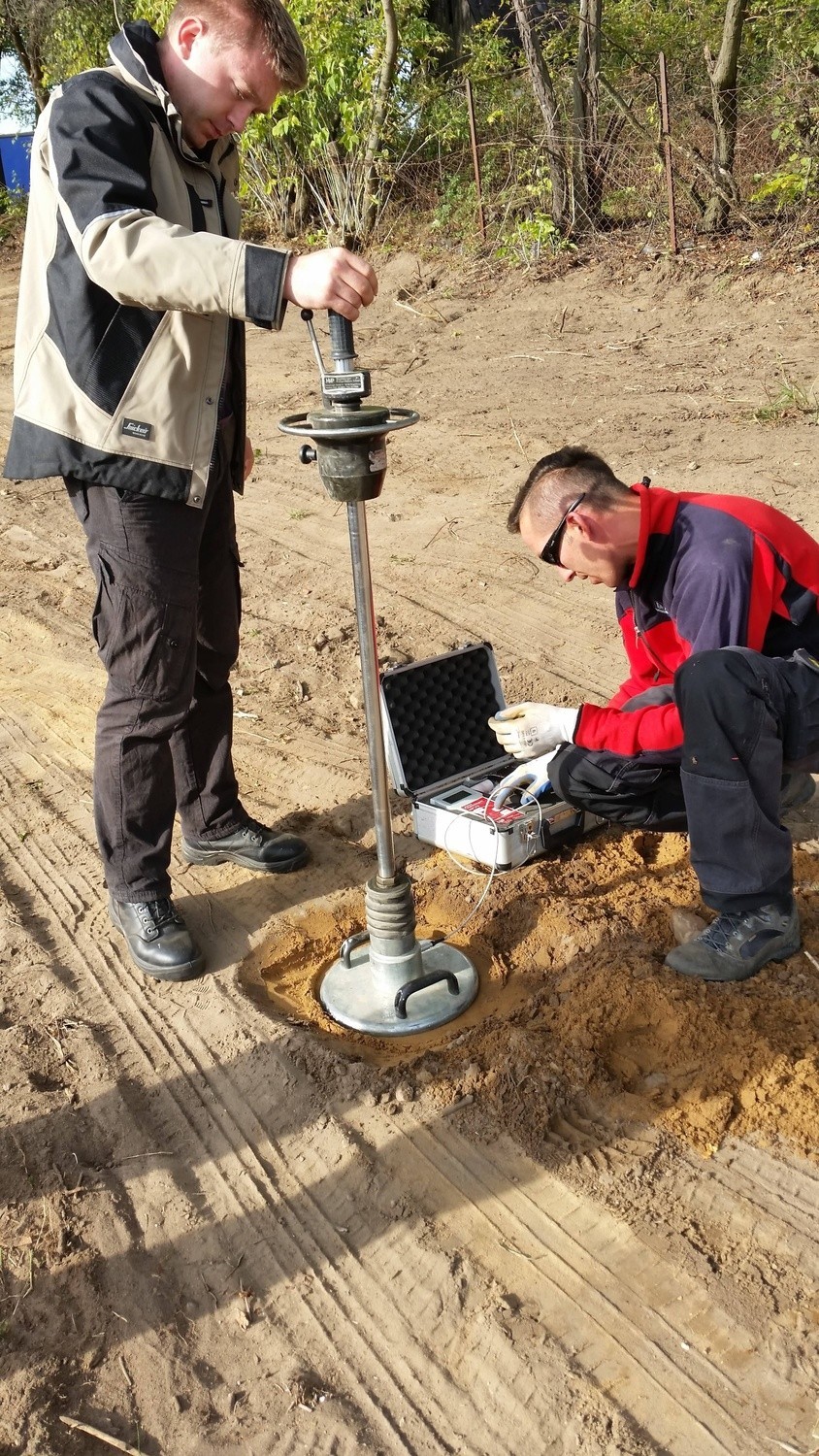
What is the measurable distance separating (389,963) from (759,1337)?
4.30 ft

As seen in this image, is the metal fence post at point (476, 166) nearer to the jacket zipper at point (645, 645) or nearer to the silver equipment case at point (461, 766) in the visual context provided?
the silver equipment case at point (461, 766)

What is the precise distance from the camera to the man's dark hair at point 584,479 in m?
3.17

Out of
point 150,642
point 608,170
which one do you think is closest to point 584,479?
point 150,642

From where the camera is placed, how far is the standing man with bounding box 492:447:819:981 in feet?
9.68

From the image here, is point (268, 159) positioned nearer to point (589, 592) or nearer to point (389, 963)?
point (589, 592)

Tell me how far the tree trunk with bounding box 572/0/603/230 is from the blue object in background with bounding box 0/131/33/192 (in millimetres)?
17196

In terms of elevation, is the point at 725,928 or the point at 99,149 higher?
the point at 99,149

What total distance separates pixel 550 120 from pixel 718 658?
10.2 metres

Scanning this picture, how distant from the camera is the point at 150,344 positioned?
277 cm

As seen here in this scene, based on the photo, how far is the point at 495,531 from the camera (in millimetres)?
6434

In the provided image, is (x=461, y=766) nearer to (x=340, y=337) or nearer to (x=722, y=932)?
(x=722, y=932)

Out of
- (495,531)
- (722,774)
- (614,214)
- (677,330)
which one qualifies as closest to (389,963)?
(722,774)

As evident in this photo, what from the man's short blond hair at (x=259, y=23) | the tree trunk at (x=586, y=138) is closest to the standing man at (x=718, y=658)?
the man's short blond hair at (x=259, y=23)

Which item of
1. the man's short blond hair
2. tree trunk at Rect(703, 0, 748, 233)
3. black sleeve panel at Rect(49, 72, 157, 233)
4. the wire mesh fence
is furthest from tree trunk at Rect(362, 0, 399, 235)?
black sleeve panel at Rect(49, 72, 157, 233)
